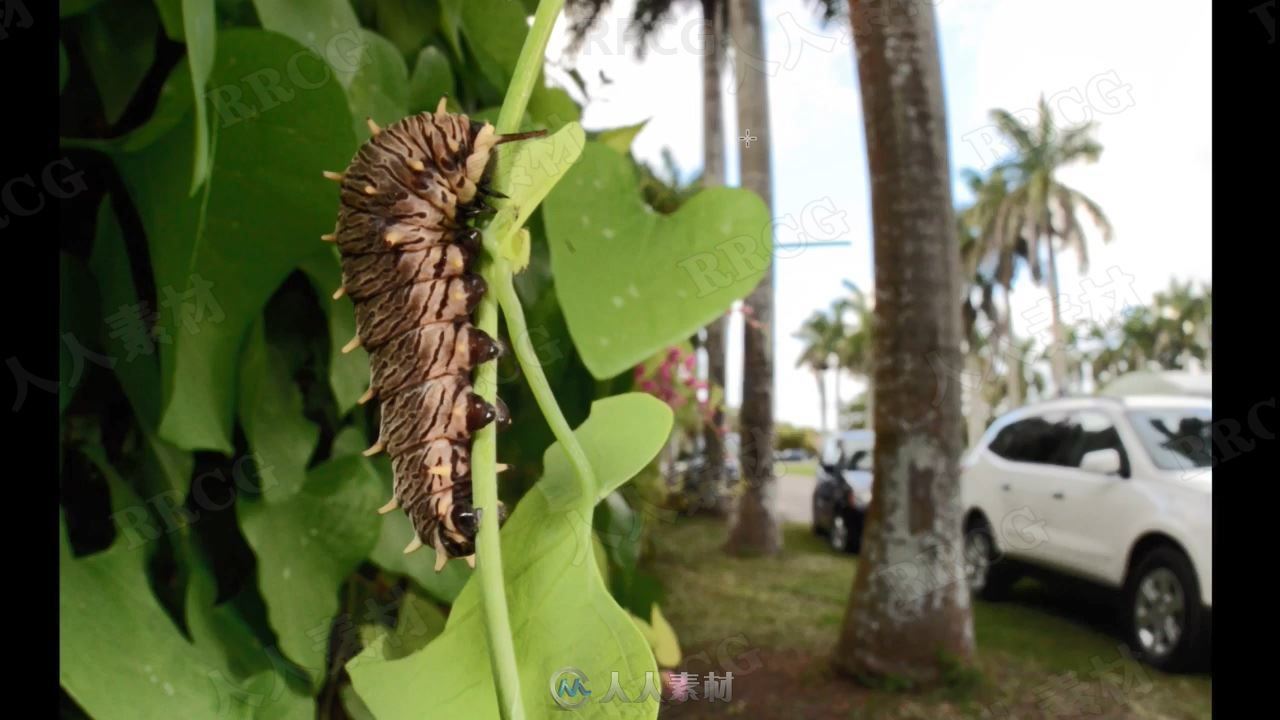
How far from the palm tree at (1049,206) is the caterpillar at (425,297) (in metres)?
13.8

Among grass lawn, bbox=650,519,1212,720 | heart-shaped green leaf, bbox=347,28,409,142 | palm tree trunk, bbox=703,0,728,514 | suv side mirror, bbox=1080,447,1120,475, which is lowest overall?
grass lawn, bbox=650,519,1212,720

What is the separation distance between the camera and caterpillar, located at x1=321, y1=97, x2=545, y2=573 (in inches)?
5.8

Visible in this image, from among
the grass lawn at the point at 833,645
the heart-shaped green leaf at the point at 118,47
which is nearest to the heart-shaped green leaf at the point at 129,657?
the heart-shaped green leaf at the point at 118,47

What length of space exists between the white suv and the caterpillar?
290 cm

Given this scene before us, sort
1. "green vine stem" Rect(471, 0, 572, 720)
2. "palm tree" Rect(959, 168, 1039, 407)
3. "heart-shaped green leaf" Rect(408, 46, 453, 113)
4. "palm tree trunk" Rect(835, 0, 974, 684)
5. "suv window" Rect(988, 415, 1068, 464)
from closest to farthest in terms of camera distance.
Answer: "green vine stem" Rect(471, 0, 572, 720) → "heart-shaped green leaf" Rect(408, 46, 453, 113) → "palm tree trunk" Rect(835, 0, 974, 684) → "suv window" Rect(988, 415, 1068, 464) → "palm tree" Rect(959, 168, 1039, 407)

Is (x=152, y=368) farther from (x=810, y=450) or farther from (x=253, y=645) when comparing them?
(x=810, y=450)

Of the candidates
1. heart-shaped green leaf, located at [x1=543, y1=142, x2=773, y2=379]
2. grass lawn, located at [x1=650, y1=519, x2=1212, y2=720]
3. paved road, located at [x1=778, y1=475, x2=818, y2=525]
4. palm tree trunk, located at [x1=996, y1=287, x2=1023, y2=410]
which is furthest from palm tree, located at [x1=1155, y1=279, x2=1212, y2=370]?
heart-shaped green leaf, located at [x1=543, y1=142, x2=773, y2=379]

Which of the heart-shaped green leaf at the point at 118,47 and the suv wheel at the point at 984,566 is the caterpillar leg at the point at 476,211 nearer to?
the heart-shaped green leaf at the point at 118,47

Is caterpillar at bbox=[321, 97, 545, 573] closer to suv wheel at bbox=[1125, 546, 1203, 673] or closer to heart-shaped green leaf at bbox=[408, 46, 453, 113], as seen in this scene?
heart-shaped green leaf at bbox=[408, 46, 453, 113]

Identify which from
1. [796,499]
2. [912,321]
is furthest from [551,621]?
[796,499]

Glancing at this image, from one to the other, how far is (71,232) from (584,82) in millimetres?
237

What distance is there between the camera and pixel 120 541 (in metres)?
0.21

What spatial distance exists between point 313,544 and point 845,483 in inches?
217

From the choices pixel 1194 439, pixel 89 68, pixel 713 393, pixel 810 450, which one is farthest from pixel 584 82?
pixel 810 450
